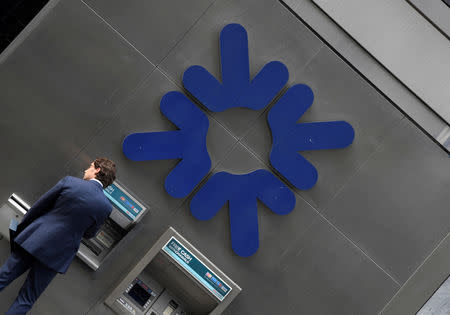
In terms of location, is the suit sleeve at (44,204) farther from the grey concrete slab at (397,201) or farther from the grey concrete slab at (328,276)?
the grey concrete slab at (397,201)

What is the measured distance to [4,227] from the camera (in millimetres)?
5488

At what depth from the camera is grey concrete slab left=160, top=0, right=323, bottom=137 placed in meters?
5.68

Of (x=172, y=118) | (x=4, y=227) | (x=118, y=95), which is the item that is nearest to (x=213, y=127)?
A: (x=172, y=118)

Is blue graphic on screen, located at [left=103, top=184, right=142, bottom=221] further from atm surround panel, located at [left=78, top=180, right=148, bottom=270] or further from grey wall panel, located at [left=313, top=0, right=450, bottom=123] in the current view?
grey wall panel, located at [left=313, top=0, right=450, bottom=123]

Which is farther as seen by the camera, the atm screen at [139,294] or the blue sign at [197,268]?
the atm screen at [139,294]

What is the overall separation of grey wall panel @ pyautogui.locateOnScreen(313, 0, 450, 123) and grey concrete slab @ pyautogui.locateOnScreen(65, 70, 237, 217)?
2.37 m

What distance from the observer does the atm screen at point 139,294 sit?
225 inches

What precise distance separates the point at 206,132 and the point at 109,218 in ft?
4.79

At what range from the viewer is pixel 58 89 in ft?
18.4

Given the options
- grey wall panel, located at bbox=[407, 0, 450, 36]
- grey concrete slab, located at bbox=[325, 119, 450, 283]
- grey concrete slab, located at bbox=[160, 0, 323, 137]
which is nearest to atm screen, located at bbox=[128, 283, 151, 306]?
grey concrete slab, located at bbox=[160, 0, 323, 137]

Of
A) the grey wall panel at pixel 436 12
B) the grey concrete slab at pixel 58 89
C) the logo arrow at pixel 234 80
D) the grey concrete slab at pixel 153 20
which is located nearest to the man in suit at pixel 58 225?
the grey concrete slab at pixel 58 89

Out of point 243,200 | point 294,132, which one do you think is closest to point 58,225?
point 243,200

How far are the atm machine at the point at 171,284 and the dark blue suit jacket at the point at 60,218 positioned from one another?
1375mm

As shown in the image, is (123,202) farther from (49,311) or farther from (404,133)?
(404,133)
